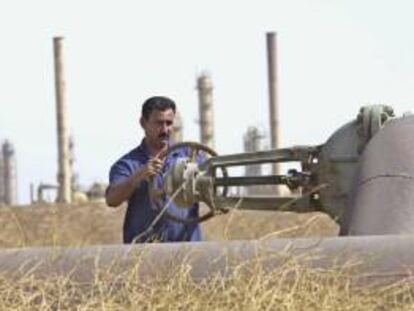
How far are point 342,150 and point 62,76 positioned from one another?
2512cm

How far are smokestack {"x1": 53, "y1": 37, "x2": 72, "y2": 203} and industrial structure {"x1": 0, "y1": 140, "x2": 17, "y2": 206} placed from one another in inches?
657

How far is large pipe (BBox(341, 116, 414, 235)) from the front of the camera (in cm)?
445

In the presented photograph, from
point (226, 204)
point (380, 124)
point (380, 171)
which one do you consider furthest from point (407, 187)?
point (226, 204)

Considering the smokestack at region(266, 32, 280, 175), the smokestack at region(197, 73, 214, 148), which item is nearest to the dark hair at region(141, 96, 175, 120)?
the smokestack at region(266, 32, 280, 175)

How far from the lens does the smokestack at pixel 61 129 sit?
2970 centimetres

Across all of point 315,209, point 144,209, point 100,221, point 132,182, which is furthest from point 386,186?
point 100,221

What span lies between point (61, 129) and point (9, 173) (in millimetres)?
20660

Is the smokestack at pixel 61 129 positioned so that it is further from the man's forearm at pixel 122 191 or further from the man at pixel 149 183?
the man's forearm at pixel 122 191

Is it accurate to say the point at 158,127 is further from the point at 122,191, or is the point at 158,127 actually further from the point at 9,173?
the point at 9,173

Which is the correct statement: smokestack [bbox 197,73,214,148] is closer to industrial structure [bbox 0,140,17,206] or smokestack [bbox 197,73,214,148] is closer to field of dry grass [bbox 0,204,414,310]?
industrial structure [bbox 0,140,17,206]

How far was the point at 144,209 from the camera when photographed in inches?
235

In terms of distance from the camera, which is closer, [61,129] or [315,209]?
[315,209]

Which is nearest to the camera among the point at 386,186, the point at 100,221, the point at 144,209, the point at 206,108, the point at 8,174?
the point at 386,186

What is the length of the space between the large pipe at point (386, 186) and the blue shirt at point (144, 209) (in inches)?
45.1
